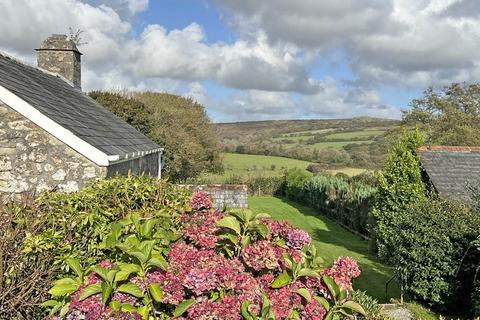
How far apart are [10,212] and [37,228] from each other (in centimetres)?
36

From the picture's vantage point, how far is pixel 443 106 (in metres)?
34.2

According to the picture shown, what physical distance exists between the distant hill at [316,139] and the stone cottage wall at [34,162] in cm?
3802

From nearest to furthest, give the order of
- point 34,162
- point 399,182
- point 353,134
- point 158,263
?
1. point 158,263
2. point 34,162
3. point 399,182
4. point 353,134

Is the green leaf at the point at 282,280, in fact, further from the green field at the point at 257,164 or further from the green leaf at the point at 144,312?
the green field at the point at 257,164

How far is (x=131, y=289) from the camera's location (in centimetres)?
349

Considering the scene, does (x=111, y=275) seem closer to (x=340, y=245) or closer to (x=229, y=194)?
(x=229, y=194)

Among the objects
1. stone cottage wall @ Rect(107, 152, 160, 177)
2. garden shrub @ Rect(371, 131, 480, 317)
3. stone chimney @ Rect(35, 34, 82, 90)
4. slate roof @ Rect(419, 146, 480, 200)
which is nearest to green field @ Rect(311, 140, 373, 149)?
slate roof @ Rect(419, 146, 480, 200)

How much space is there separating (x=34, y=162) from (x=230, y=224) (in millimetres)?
4781

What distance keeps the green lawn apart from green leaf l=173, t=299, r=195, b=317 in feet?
26.2

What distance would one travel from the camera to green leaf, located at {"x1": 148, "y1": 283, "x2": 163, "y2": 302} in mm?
3457

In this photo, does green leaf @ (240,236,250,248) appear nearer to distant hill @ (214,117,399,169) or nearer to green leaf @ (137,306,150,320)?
green leaf @ (137,306,150,320)

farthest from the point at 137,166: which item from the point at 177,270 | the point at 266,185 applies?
the point at 266,185

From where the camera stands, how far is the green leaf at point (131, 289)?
347 cm

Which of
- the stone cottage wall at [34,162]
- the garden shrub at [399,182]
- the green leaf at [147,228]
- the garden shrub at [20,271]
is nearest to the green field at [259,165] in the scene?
the garden shrub at [399,182]
